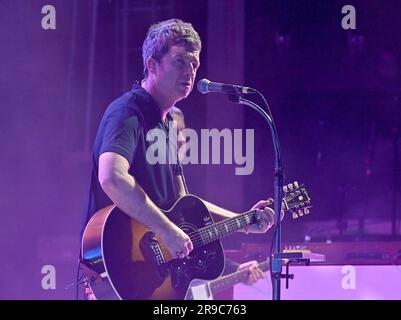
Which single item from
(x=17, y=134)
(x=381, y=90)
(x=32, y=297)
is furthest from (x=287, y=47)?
(x=32, y=297)

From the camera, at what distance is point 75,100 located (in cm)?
348

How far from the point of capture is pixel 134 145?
2.82 m

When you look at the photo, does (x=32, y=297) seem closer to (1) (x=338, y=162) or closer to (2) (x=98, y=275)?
(2) (x=98, y=275)

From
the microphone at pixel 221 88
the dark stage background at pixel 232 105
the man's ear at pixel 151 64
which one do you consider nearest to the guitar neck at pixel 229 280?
the dark stage background at pixel 232 105

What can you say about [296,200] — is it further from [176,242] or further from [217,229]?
[176,242]

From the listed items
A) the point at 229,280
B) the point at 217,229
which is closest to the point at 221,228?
the point at 217,229

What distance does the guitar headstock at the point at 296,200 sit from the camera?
3.16m

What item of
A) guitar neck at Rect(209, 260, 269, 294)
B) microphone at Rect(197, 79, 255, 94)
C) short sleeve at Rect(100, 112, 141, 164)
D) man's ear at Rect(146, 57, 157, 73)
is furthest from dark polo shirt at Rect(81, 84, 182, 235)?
guitar neck at Rect(209, 260, 269, 294)

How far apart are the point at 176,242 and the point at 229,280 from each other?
51cm

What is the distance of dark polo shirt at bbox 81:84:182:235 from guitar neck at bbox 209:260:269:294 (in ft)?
1.50

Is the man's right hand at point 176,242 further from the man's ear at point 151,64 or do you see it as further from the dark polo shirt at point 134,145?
the man's ear at point 151,64

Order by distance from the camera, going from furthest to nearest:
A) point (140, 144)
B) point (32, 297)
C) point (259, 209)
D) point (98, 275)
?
point (32, 297), point (259, 209), point (140, 144), point (98, 275)

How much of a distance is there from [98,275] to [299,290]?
1081 mm

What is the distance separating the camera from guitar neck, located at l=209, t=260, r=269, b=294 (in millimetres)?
3100
